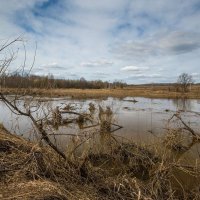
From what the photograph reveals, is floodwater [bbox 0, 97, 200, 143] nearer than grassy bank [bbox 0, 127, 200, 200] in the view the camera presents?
No

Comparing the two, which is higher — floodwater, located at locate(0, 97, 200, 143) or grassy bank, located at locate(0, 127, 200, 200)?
grassy bank, located at locate(0, 127, 200, 200)

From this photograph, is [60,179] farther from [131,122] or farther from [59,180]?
[131,122]

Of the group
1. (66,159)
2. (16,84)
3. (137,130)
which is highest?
(16,84)

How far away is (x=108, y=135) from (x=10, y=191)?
18.8 feet

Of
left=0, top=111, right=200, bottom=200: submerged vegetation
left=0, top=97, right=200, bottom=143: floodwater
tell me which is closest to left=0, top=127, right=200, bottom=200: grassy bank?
left=0, top=111, right=200, bottom=200: submerged vegetation

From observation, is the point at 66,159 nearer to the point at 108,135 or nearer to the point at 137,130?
the point at 108,135

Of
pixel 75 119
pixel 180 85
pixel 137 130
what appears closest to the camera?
pixel 137 130

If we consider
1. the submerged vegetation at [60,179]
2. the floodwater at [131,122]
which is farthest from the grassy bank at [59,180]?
the floodwater at [131,122]

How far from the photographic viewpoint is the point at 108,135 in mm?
10484

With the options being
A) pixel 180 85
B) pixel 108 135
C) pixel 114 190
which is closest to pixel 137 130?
pixel 108 135

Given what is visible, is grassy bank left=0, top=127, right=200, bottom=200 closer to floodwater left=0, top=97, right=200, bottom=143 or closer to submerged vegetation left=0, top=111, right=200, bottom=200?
submerged vegetation left=0, top=111, right=200, bottom=200

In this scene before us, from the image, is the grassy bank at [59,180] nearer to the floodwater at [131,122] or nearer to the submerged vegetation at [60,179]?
the submerged vegetation at [60,179]

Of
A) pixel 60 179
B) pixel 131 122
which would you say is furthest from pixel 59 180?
pixel 131 122

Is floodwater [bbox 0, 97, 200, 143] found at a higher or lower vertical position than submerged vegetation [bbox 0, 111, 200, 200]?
lower
